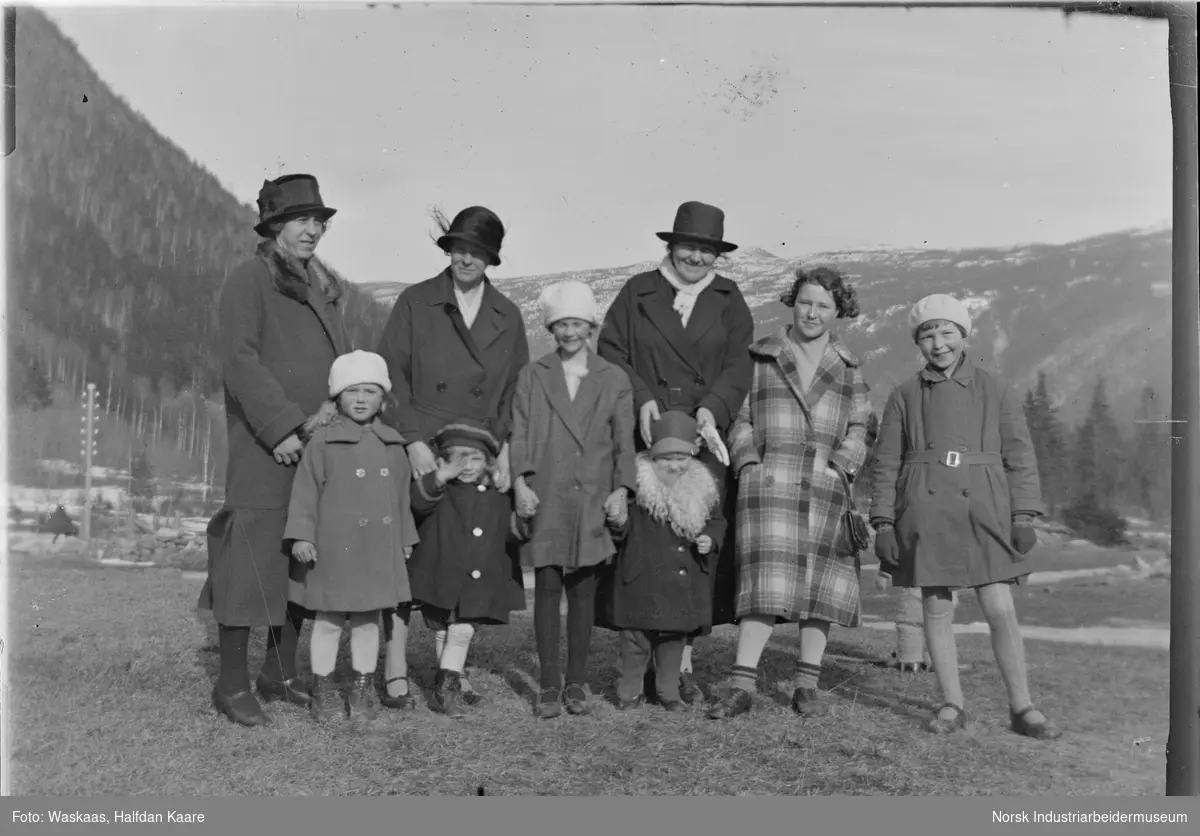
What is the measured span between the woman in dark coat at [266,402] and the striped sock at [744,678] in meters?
2.06

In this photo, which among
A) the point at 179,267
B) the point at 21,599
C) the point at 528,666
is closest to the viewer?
the point at 21,599

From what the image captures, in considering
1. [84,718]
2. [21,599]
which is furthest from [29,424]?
[84,718]

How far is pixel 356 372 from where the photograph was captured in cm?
527

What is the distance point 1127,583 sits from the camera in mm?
7453

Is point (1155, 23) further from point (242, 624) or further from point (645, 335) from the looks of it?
point (242, 624)

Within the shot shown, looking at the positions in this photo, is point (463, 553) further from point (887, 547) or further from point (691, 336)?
point (887, 547)

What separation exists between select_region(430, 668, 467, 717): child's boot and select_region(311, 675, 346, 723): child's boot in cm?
45

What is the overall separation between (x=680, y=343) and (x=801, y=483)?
0.92 metres

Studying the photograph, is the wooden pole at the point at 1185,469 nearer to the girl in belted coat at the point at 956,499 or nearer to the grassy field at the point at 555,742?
the grassy field at the point at 555,742

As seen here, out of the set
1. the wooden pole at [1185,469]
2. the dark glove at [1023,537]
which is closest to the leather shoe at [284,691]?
the dark glove at [1023,537]

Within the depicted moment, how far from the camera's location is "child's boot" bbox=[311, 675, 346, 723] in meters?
5.25

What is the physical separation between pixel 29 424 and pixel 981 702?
515 centimetres

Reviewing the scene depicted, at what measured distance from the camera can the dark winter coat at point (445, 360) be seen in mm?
5574

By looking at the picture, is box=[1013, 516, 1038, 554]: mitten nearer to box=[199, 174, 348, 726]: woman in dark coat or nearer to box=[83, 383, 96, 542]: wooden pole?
box=[199, 174, 348, 726]: woman in dark coat
